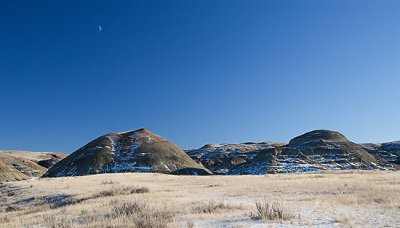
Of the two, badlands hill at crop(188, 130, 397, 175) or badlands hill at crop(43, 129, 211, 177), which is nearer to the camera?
badlands hill at crop(188, 130, 397, 175)

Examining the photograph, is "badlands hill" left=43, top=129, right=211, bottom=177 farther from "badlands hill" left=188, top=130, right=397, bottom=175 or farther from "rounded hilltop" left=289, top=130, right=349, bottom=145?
"rounded hilltop" left=289, top=130, right=349, bottom=145

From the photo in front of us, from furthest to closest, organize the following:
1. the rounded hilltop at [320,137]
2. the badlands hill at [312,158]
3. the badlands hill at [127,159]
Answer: the rounded hilltop at [320,137] → the badlands hill at [127,159] → the badlands hill at [312,158]

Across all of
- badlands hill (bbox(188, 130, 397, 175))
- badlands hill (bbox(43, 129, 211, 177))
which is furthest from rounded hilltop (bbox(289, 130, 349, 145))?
badlands hill (bbox(43, 129, 211, 177))

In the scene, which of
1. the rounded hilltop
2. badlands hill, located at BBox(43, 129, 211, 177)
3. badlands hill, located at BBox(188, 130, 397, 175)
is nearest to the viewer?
badlands hill, located at BBox(188, 130, 397, 175)

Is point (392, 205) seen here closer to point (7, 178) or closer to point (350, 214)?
point (350, 214)

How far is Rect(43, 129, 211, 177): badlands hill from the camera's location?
110 metres

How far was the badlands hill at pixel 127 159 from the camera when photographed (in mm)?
110062

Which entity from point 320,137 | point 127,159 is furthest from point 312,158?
point 127,159

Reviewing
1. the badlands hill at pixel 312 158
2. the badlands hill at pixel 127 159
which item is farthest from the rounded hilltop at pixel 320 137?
the badlands hill at pixel 127 159

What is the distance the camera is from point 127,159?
117812 millimetres

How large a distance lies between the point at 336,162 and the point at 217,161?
A: 56645 millimetres

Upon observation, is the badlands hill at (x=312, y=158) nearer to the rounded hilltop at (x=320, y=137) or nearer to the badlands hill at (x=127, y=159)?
the rounded hilltop at (x=320, y=137)

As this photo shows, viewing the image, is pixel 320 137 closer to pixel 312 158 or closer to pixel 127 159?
pixel 312 158

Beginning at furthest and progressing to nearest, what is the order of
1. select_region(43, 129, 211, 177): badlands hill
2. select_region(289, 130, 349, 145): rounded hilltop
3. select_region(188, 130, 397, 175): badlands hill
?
select_region(289, 130, 349, 145): rounded hilltop → select_region(43, 129, 211, 177): badlands hill → select_region(188, 130, 397, 175): badlands hill
